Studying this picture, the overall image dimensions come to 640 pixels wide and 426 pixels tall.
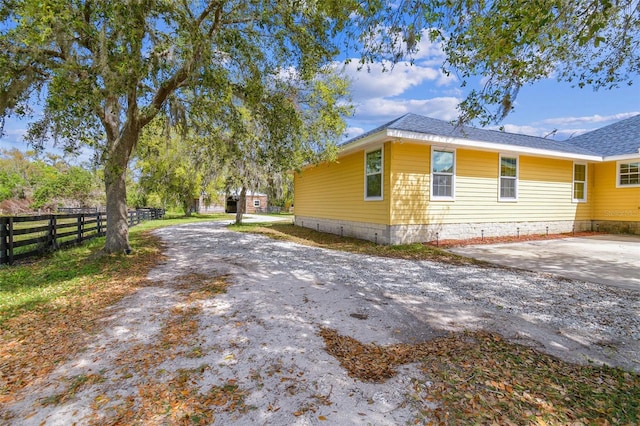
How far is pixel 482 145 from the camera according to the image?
31.0 ft

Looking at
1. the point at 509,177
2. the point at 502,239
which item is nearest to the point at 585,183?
the point at 509,177

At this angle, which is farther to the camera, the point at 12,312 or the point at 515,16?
the point at 12,312

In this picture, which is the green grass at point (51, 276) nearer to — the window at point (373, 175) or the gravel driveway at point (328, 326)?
the gravel driveway at point (328, 326)

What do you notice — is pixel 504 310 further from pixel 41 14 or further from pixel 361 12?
pixel 41 14

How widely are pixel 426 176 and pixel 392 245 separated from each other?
8.06 ft

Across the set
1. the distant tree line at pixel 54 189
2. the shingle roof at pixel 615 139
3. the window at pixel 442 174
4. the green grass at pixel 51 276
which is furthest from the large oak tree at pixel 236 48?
the distant tree line at pixel 54 189

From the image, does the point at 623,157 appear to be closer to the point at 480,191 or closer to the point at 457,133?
the point at 480,191

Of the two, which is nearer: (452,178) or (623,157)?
(452,178)

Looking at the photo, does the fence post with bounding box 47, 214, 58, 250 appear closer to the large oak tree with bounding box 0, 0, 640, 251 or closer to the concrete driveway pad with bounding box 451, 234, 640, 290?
the large oak tree with bounding box 0, 0, 640, 251

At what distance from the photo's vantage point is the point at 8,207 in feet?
98.1

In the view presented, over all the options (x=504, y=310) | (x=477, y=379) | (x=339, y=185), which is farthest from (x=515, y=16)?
(x=339, y=185)

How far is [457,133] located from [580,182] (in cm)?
690

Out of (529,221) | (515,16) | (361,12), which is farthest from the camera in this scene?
(529,221)

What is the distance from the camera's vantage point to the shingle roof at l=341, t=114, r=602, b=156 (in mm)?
9078
